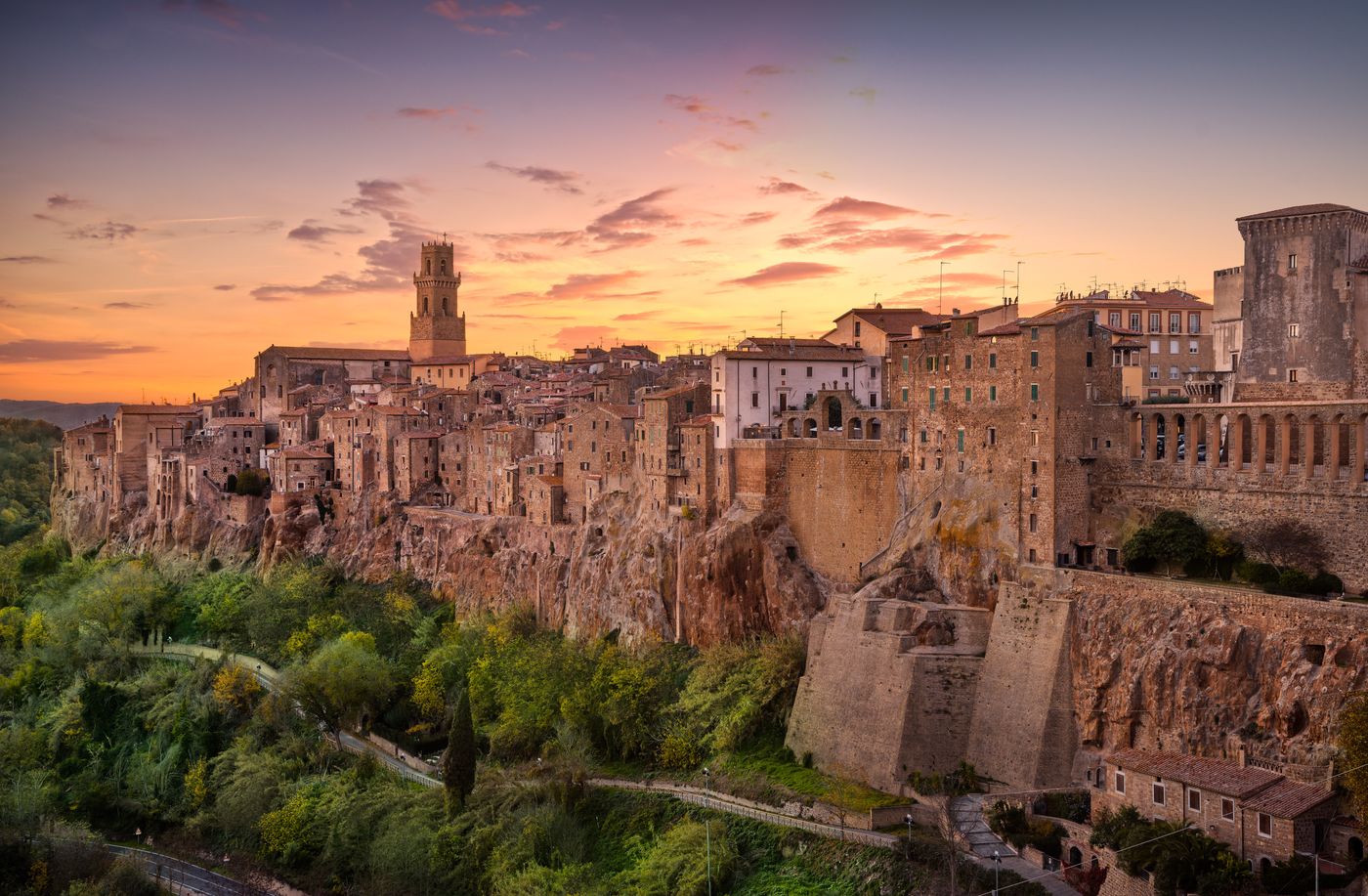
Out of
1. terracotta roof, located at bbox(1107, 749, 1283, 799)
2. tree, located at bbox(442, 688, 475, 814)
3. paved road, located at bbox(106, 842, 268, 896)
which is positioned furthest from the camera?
paved road, located at bbox(106, 842, 268, 896)

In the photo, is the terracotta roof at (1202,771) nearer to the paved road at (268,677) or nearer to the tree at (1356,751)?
the tree at (1356,751)

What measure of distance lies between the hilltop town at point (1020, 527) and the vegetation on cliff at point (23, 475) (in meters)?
46.2

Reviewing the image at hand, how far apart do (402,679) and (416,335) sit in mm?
49377

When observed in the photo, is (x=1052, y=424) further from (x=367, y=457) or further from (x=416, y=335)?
(x=416, y=335)

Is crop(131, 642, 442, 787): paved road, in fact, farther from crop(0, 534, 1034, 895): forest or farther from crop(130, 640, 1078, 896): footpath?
crop(0, 534, 1034, 895): forest

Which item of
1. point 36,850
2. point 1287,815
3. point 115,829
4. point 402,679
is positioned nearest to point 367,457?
point 402,679

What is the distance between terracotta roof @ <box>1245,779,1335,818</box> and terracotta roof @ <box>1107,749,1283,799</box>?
212 mm

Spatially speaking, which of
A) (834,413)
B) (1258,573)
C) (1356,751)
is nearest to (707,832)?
(1258,573)

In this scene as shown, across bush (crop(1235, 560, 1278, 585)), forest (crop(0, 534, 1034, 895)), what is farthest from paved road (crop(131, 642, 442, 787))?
bush (crop(1235, 560, 1278, 585))

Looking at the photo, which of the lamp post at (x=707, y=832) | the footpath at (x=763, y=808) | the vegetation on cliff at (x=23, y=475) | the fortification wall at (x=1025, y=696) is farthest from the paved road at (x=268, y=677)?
the vegetation on cliff at (x=23, y=475)

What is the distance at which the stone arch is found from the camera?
1837 inches

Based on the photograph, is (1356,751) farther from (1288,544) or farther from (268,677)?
(268,677)

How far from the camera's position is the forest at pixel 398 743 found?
36125 millimetres

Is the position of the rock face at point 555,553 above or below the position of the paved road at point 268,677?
above
